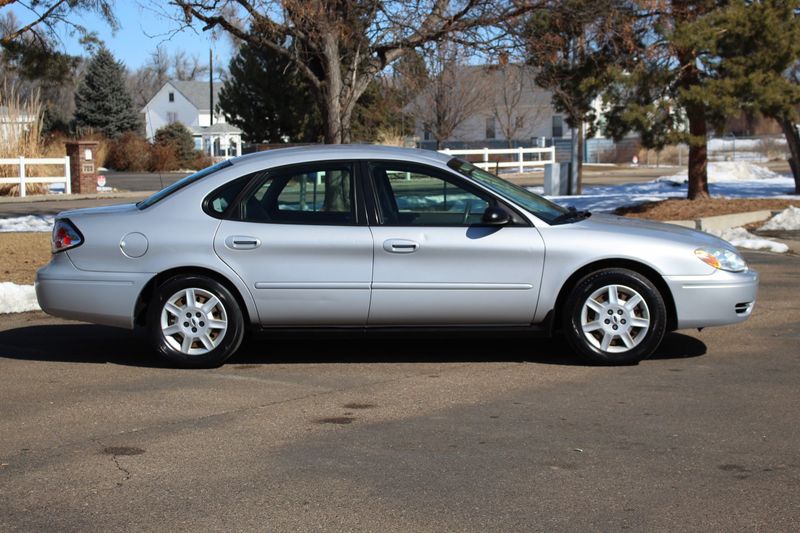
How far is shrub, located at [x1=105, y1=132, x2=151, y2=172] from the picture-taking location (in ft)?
149

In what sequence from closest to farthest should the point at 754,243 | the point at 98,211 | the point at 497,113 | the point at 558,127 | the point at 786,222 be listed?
the point at 98,211, the point at 754,243, the point at 786,222, the point at 497,113, the point at 558,127

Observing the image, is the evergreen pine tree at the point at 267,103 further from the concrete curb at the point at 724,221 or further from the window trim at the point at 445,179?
the window trim at the point at 445,179

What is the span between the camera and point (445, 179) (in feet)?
24.5

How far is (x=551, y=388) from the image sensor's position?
677 cm

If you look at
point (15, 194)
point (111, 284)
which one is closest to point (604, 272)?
point (111, 284)

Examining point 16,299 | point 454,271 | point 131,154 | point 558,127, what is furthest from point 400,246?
point 558,127

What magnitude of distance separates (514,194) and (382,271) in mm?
1209

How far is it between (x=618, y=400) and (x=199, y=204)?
3.28m

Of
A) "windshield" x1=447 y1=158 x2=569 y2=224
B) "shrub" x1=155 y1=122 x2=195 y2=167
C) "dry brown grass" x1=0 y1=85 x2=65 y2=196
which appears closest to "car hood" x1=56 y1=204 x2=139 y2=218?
"windshield" x1=447 y1=158 x2=569 y2=224

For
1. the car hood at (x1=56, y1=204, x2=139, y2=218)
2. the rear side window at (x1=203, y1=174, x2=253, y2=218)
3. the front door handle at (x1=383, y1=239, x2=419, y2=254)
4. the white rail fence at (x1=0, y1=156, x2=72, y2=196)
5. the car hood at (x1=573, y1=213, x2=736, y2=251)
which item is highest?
the white rail fence at (x1=0, y1=156, x2=72, y2=196)

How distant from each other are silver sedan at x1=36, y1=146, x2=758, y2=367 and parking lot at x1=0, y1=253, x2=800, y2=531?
0.35 meters

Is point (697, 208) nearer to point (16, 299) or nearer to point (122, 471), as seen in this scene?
point (16, 299)

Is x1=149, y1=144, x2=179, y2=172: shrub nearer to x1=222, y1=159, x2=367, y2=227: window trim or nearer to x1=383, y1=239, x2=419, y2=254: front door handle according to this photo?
x1=222, y1=159, x2=367, y2=227: window trim

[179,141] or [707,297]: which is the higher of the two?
[179,141]
